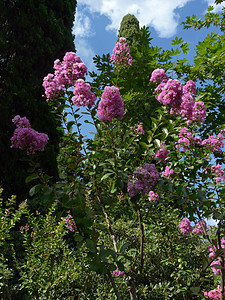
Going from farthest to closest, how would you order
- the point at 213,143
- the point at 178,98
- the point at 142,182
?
the point at 213,143 < the point at 178,98 < the point at 142,182

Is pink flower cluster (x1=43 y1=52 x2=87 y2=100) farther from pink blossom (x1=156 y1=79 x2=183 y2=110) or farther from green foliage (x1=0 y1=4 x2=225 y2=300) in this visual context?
pink blossom (x1=156 y1=79 x2=183 y2=110)

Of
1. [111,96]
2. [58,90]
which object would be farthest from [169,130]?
[58,90]

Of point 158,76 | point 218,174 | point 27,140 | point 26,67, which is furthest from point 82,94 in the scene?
point 26,67

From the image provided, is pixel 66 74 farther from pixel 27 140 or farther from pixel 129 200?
pixel 129 200

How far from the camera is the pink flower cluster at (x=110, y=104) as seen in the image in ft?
5.91

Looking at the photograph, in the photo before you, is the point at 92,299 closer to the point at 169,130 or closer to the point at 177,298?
the point at 177,298

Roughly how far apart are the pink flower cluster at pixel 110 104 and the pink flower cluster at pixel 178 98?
0.41 meters

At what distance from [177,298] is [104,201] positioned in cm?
223

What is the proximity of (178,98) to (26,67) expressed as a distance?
6259 millimetres

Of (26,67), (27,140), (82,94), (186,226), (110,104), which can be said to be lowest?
(186,226)

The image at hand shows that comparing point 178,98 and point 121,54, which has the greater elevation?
point 121,54

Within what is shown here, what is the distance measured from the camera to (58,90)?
7.82ft

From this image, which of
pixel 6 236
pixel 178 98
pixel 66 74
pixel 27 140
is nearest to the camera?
pixel 27 140

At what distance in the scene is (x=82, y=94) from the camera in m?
2.12
